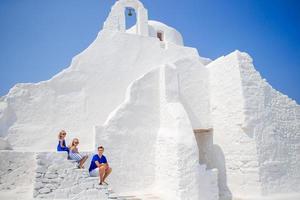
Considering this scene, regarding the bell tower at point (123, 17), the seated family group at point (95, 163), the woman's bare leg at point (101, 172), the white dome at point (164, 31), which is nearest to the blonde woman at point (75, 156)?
the seated family group at point (95, 163)

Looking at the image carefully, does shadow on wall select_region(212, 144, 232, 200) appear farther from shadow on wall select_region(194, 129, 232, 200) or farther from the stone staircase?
the stone staircase

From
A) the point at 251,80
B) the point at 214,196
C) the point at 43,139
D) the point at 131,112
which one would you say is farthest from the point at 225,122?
the point at 43,139

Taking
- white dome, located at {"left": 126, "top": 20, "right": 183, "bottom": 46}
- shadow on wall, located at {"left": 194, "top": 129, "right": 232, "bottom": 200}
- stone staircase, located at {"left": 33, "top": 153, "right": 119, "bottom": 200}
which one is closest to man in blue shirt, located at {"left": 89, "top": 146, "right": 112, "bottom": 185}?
stone staircase, located at {"left": 33, "top": 153, "right": 119, "bottom": 200}

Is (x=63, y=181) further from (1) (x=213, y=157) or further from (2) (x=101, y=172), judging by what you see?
(1) (x=213, y=157)

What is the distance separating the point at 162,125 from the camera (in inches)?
389

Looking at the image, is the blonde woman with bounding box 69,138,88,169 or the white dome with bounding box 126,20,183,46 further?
the white dome with bounding box 126,20,183,46

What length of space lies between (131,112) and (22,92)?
12.4 feet

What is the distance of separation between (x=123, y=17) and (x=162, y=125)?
5.34 m

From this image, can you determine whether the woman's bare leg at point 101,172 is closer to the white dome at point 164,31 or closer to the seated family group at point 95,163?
the seated family group at point 95,163

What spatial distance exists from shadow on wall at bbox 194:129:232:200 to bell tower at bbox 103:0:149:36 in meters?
5.30

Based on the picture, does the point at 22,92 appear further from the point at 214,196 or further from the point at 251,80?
the point at 251,80

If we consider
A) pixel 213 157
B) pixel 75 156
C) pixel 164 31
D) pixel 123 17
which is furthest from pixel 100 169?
pixel 164 31

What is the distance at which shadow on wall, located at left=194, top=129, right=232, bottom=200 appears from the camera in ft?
32.4

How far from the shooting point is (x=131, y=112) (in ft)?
31.3
